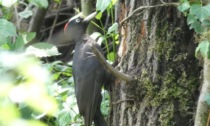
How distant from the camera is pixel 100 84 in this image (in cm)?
284

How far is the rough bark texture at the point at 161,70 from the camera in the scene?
86.7 inches

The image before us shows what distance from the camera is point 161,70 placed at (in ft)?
7.30

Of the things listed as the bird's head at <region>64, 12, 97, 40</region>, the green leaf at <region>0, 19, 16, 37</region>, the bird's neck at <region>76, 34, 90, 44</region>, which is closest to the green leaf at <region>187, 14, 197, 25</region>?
the green leaf at <region>0, 19, 16, 37</region>

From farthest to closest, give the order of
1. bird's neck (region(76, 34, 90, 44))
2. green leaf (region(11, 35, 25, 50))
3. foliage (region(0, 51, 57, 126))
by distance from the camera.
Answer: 1. bird's neck (region(76, 34, 90, 44))
2. green leaf (region(11, 35, 25, 50))
3. foliage (region(0, 51, 57, 126))

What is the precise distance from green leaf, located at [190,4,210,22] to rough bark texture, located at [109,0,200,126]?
1.09 feet

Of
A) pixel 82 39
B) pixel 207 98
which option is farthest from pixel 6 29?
pixel 82 39

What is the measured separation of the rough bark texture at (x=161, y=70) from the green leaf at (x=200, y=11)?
1.09ft

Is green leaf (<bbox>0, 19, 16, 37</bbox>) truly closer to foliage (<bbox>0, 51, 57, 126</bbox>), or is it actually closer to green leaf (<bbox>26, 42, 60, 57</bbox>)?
green leaf (<bbox>26, 42, 60, 57</bbox>)

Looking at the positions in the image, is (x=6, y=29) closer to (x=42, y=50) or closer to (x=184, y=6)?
(x=42, y=50)

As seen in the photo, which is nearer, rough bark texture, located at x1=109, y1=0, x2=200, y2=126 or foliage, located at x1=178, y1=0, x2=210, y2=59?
foliage, located at x1=178, y1=0, x2=210, y2=59

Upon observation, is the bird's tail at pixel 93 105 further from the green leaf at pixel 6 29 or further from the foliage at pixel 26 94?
the foliage at pixel 26 94

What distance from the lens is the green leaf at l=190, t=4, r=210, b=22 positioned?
1.83m

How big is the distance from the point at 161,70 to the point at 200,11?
18.2 inches

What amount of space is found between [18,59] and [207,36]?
1257mm
